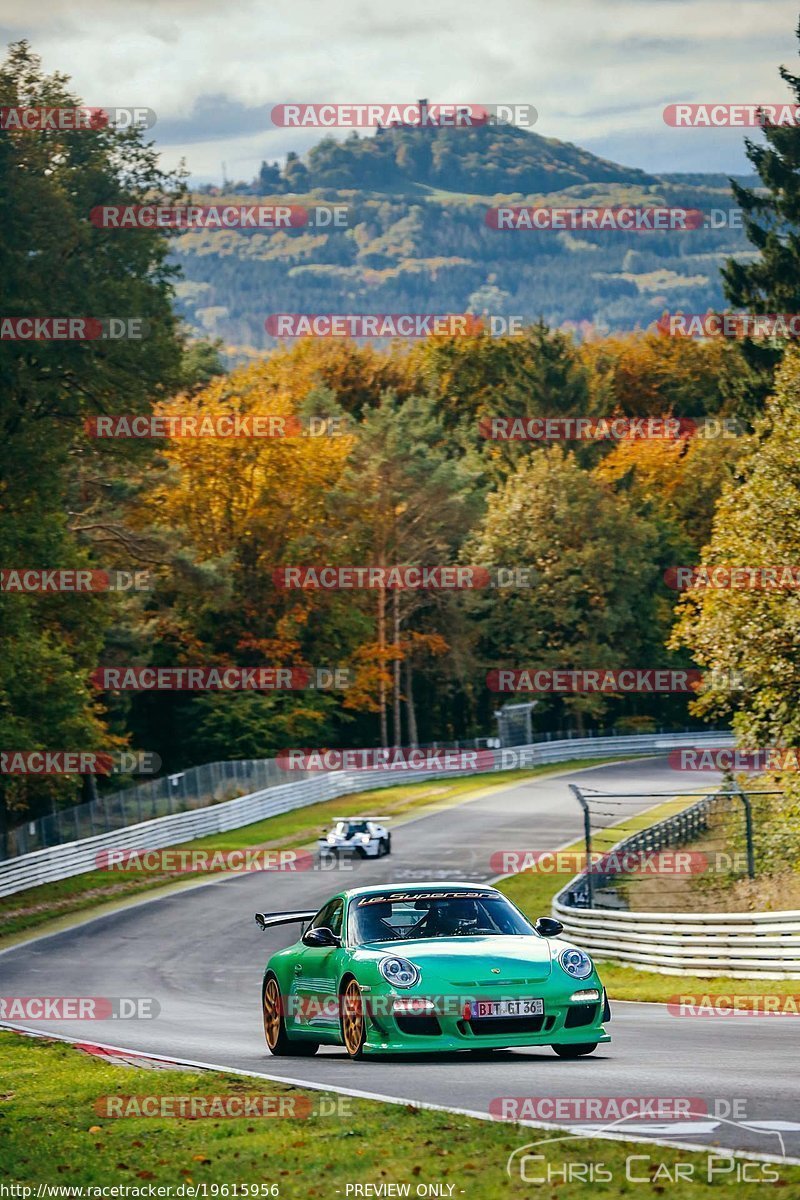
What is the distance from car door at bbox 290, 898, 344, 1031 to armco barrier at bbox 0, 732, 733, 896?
88.5ft

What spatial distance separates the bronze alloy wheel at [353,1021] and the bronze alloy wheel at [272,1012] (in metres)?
1.44

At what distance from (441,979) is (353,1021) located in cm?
93

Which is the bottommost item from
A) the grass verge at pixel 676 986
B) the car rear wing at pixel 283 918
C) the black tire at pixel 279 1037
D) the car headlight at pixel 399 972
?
the grass verge at pixel 676 986

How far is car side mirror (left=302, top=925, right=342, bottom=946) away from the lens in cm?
1323

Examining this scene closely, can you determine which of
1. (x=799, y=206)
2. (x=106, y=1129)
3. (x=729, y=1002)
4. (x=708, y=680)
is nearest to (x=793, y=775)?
(x=708, y=680)

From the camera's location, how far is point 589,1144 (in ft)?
27.6

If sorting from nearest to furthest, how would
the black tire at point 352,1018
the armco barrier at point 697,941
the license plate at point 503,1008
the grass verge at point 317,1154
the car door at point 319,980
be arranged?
the grass verge at point 317,1154 → the license plate at point 503,1008 → the black tire at point 352,1018 → the car door at point 319,980 → the armco barrier at point 697,941

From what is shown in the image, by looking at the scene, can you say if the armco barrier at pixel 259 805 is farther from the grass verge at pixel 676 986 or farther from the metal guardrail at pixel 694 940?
the grass verge at pixel 676 986

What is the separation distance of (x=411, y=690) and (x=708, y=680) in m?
53.0

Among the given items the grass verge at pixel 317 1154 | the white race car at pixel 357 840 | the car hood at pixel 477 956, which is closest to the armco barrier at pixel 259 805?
the white race car at pixel 357 840

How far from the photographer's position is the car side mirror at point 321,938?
13227 mm

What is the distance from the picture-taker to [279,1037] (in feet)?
46.6

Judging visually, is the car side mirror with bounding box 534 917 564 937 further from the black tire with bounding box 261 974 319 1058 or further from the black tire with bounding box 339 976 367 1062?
the black tire with bounding box 261 974 319 1058

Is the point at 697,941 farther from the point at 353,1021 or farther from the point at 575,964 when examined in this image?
the point at 353,1021
